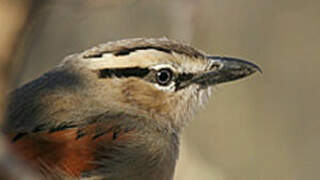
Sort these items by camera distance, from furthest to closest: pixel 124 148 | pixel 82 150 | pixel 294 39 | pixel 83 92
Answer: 1. pixel 294 39
2. pixel 83 92
3. pixel 124 148
4. pixel 82 150

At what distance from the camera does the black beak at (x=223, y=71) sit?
192 inches

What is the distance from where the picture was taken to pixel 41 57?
8.95 metres

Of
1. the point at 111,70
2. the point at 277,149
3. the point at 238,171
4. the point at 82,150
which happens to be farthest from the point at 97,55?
the point at 277,149

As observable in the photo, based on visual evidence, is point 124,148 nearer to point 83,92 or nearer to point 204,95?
point 83,92

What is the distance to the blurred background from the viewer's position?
344 inches

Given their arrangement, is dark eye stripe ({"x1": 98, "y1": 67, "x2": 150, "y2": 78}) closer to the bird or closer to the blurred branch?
the bird

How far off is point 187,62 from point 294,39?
547cm

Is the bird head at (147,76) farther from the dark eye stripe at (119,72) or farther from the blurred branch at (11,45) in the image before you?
the blurred branch at (11,45)

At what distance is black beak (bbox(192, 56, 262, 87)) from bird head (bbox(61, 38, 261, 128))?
1cm

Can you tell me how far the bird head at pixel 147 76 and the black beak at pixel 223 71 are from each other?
0.01 m

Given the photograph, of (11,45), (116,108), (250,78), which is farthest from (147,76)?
(250,78)

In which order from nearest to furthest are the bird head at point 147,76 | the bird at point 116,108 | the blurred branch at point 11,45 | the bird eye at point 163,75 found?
the blurred branch at point 11,45
the bird at point 116,108
the bird head at point 147,76
the bird eye at point 163,75

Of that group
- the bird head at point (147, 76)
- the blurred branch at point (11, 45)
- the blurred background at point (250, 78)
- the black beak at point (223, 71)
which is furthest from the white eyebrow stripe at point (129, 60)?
the blurred background at point (250, 78)

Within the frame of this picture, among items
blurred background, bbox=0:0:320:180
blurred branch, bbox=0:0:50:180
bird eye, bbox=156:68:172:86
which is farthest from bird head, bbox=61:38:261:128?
blurred background, bbox=0:0:320:180
